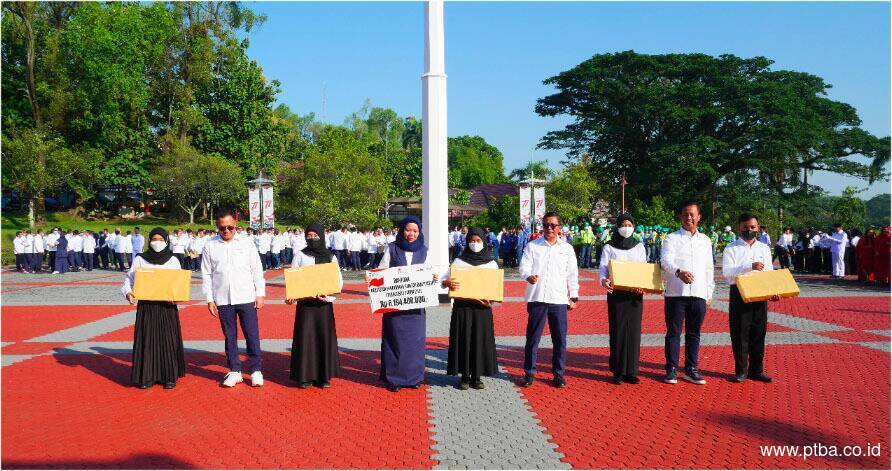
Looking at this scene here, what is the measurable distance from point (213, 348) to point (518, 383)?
15.4ft

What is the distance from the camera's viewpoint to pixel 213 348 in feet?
31.7

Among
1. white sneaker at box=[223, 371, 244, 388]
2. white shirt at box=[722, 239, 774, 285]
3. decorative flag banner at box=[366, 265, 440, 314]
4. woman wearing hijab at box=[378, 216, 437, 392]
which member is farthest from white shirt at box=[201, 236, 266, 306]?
white shirt at box=[722, 239, 774, 285]

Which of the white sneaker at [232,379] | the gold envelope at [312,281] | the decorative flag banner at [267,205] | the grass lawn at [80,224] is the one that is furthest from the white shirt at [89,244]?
the gold envelope at [312,281]

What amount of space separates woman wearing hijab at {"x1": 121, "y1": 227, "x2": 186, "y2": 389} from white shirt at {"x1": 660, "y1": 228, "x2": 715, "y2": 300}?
562 centimetres

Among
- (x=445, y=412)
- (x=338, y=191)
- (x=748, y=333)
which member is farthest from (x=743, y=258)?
(x=338, y=191)

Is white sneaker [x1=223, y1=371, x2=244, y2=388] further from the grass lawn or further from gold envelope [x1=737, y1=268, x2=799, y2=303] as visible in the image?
the grass lawn

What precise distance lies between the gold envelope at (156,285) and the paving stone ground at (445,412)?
104 centimetres

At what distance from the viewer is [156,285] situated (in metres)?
7.43

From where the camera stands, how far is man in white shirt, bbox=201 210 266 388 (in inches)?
293

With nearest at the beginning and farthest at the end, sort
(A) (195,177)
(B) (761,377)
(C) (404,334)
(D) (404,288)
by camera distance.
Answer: (D) (404,288) < (C) (404,334) < (B) (761,377) < (A) (195,177)

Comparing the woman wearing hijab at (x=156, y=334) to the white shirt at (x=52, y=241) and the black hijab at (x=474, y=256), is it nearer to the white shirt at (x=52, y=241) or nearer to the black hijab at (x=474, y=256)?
the black hijab at (x=474, y=256)

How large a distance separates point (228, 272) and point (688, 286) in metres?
5.17

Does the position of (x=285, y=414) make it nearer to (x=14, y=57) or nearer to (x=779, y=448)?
(x=779, y=448)

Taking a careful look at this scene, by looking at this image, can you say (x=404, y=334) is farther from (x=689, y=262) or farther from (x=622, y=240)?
(x=689, y=262)
